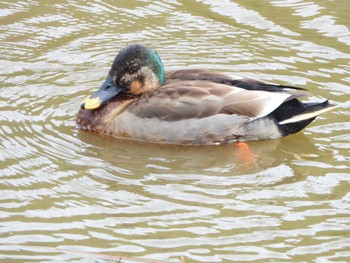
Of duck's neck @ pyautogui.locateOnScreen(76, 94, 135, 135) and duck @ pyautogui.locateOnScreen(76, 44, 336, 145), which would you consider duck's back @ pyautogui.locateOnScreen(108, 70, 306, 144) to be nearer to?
duck @ pyautogui.locateOnScreen(76, 44, 336, 145)

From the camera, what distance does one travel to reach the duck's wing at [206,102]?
364 inches

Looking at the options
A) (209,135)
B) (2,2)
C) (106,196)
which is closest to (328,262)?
(106,196)

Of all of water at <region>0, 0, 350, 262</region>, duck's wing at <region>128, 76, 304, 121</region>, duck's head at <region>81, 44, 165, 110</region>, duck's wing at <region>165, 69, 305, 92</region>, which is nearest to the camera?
water at <region>0, 0, 350, 262</region>

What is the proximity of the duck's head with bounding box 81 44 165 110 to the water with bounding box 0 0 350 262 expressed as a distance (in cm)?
39

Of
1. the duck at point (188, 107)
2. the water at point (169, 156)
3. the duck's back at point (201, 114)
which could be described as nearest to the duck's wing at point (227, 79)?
the duck at point (188, 107)

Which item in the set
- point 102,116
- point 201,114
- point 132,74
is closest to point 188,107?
point 201,114

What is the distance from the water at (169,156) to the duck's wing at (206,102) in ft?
0.98

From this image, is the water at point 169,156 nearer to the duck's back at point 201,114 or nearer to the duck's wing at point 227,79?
the duck's back at point 201,114

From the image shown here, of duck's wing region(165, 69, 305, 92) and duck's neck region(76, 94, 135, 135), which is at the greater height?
duck's wing region(165, 69, 305, 92)

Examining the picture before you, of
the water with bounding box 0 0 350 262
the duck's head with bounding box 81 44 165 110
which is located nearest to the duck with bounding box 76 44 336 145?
the duck's head with bounding box 81 44 165 110

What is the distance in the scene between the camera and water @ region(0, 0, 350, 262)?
7.20m

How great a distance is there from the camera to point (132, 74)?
962 cm

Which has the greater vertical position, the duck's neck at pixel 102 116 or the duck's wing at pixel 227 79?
the duck's wing at pixel 227 79

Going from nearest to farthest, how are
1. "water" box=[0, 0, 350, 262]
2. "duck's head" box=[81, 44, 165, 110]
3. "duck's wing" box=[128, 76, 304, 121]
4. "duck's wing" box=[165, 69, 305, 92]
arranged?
"water" box=[0, 0, 350, 262] → "duck's wing" box=[128, 76, 304, 121] → "duck's wing" box=[165, 69, 305, 92] → "duck's head" box=[81, 44, 165, 110]
